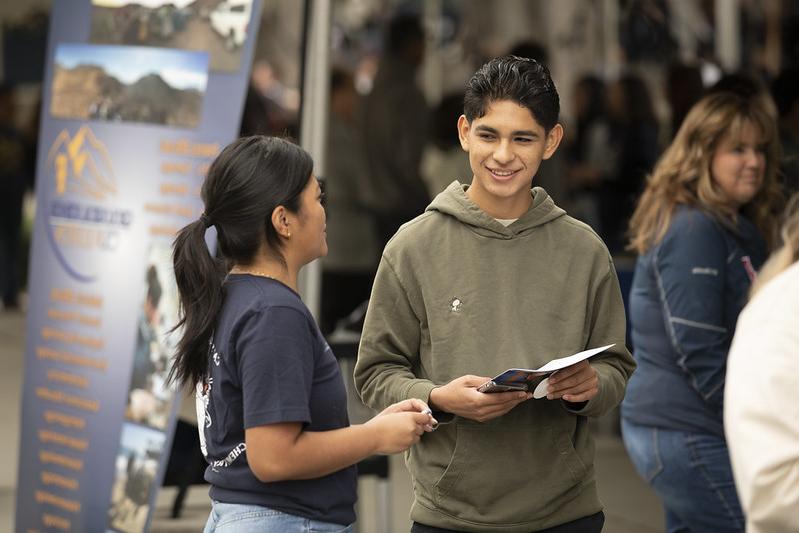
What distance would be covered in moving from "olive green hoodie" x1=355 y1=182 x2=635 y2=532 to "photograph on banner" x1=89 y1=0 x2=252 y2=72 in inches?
64.0

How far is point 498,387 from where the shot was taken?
2434 mm

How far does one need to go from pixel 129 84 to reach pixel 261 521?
2.23 m

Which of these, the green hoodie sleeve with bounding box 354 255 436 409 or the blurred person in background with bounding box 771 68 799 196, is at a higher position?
the blurred person in background with bounding box 771 68 799 196

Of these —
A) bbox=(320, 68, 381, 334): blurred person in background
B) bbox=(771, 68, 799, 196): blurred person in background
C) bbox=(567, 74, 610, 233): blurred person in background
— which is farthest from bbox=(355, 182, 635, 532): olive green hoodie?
bbox=(567, 74, 610, 233): blurred person in background

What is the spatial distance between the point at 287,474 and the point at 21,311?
41.3 feet

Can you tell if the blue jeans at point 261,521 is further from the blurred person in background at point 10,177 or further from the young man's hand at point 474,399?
the blurred person in background at point 10,177

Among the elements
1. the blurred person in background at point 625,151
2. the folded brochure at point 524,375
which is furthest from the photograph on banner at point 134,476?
the blurred person in background at point 625,151

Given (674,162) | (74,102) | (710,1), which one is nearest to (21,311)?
(710,1)

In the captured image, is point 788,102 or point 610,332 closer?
point 610,332

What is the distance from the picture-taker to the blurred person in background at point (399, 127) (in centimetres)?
830

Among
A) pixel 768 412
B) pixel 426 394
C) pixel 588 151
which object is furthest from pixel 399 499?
pixel 588 151

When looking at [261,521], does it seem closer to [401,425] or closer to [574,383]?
[401,425]

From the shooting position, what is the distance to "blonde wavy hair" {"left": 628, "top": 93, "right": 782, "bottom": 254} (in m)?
3.68

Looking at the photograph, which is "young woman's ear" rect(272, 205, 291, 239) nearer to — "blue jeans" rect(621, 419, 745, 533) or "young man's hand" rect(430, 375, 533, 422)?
"young man's hand" rect(430, 375, 533, 422)
